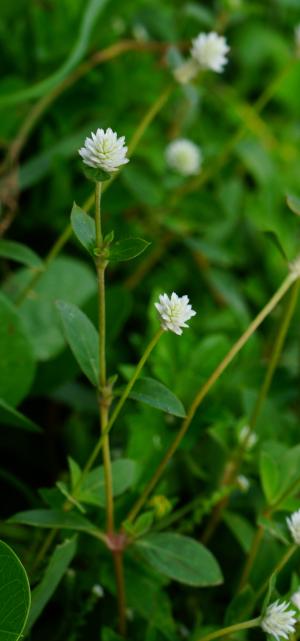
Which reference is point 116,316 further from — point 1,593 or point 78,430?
point 1,593

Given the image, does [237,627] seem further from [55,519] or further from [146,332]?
[146,332]

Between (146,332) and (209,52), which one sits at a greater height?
(209,52)

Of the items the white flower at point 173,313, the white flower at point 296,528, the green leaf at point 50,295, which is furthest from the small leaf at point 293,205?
the green leaf at point 50,295

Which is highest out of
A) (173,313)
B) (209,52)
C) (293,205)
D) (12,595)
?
(209,52)

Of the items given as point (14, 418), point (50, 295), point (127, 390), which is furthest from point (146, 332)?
point (127, 390)

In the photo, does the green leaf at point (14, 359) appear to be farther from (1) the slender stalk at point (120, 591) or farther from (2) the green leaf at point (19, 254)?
(1) the slender stalk at point (120, 591)

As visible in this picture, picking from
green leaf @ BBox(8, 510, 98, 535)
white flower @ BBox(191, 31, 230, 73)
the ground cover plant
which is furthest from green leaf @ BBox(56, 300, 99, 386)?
white flower @ BBox(191, 31, 230, 73)
